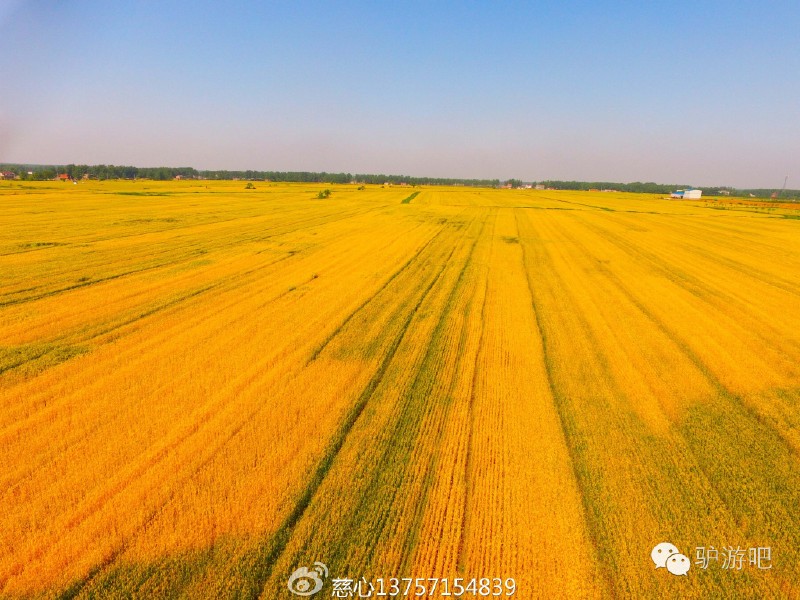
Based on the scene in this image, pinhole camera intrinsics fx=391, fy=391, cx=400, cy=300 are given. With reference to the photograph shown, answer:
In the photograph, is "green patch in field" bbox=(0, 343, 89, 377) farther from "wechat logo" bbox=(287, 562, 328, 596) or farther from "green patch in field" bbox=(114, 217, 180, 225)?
"green patch in field" bbox=(114, 217, 180, 225)

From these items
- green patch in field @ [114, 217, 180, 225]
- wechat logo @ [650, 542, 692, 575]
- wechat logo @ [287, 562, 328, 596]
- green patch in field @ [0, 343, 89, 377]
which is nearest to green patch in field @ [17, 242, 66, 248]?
green patch in field @ [114, 217, 180, 225]

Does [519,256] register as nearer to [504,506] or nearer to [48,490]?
[504,506]

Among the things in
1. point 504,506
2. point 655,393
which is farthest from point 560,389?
point 504,506

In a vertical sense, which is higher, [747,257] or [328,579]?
[747,257]

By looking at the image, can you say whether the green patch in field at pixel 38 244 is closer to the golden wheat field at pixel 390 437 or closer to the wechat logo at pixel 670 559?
the golden wheat field at pixel 390 437

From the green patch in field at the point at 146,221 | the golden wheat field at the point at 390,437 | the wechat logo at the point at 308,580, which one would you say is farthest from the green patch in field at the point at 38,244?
the wechat logo at the point at 308,580

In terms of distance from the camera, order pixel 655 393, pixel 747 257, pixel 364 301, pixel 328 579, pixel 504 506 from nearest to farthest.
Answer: pixel 328 579
pixel 504 506
pixel 655 393
pixel 364 301
pixel 747 257
